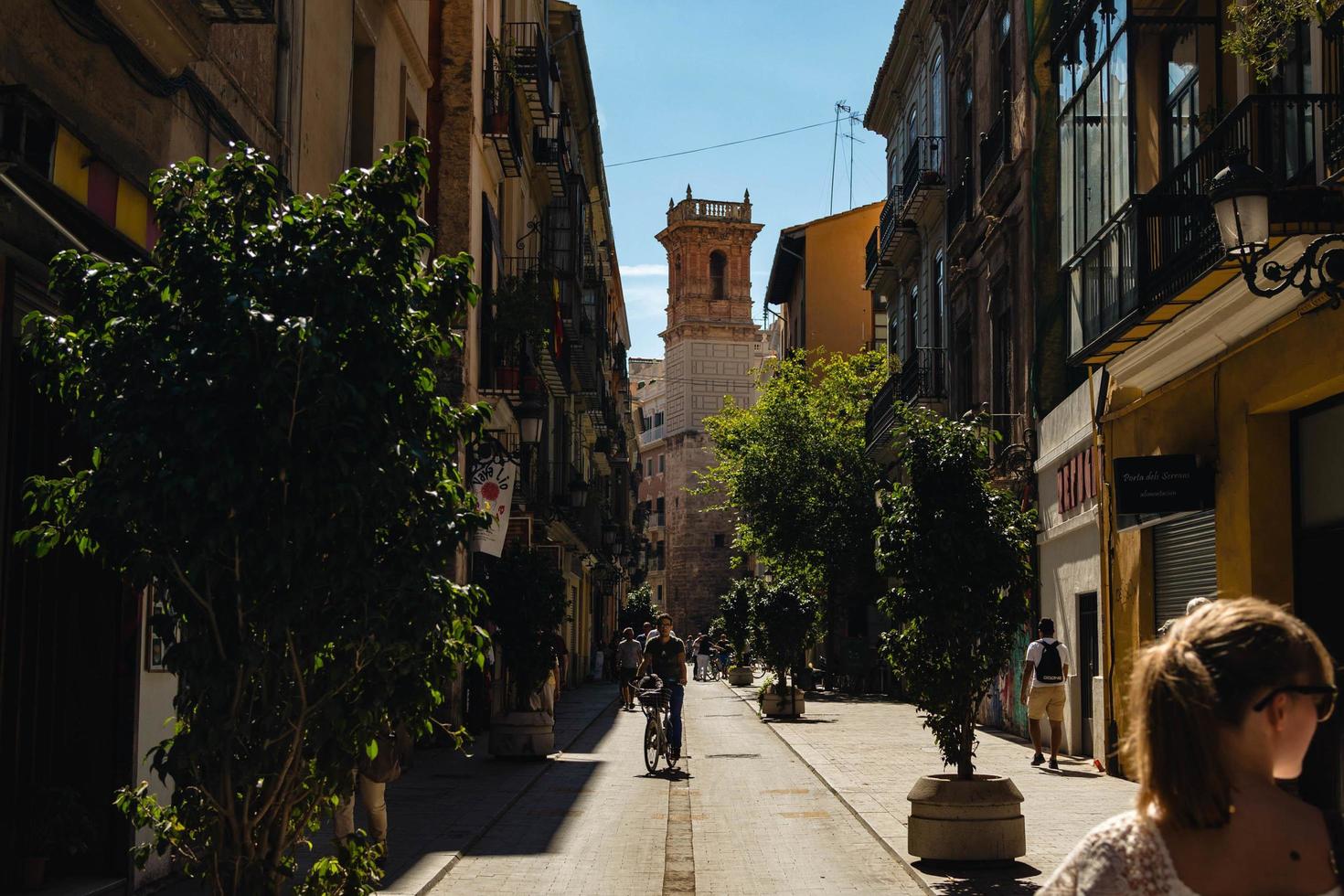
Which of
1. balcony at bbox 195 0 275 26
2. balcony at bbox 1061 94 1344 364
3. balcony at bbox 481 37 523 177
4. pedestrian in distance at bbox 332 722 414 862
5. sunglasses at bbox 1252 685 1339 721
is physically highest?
balcony at bbox 481 37 523 177

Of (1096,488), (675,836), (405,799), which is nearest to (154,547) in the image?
(675,836)

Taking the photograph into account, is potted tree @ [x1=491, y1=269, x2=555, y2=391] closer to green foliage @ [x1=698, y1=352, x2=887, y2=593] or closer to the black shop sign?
the black shop sign

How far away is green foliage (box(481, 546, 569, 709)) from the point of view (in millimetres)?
19141

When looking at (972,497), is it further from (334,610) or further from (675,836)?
(334,610)

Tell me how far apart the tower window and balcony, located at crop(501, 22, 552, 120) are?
190 feet

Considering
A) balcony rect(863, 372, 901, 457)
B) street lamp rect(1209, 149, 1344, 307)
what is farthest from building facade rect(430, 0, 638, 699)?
street lamp rect(1209, 149, 1344, 307)

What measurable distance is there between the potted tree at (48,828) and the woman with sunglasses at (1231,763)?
275 inches

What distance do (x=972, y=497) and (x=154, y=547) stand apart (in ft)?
22.1

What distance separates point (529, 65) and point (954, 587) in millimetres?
16756

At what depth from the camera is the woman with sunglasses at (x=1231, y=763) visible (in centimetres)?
238

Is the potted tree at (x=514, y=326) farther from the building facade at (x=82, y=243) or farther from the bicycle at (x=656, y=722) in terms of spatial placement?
the building facade at (x=82, y=243)

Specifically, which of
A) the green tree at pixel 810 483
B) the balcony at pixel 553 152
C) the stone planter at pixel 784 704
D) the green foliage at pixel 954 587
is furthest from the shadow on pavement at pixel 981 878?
the green tree at pixel 810 483

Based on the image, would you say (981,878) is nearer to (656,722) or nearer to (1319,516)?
(1319,516)

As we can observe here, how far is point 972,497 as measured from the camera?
10.9 metres
